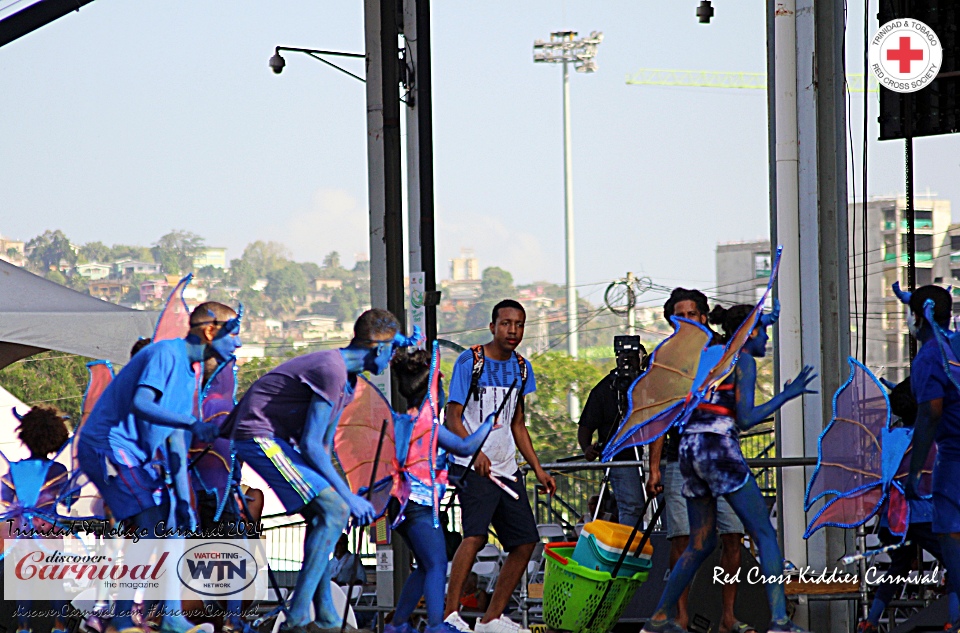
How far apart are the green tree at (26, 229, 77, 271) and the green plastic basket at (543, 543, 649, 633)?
65164mm

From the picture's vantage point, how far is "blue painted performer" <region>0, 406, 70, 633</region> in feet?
27.9

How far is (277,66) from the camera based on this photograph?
Answer: 15633 millimetres

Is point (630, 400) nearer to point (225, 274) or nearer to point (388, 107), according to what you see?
point (388, 107)

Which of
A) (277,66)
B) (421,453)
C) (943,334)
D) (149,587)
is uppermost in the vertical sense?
(277,66)

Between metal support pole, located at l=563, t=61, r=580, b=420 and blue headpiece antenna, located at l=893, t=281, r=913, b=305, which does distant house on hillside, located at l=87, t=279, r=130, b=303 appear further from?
blue headpiece antenna, located at l=893, t=281, r=913, b=305

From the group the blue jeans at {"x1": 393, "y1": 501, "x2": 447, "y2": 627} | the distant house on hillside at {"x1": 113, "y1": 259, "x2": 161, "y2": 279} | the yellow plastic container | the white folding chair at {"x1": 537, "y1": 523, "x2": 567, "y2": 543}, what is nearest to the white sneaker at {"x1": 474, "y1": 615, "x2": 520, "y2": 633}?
the blue jeans at {"x1": 393, "y1": 501, "x2": 447, "y2": 627}

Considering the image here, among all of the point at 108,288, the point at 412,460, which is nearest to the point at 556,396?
the point at 108,288

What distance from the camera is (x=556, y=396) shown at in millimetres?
63844

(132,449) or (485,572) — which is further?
(485,572)

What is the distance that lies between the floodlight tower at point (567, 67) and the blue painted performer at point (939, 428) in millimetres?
56304

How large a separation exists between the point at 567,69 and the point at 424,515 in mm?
62633

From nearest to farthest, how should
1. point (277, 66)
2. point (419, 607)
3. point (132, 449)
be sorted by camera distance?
point (132, 449) → point (419, 607) → point (277, 66)

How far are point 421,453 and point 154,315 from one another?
132 inches

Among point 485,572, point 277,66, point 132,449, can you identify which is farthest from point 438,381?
point 277,66
